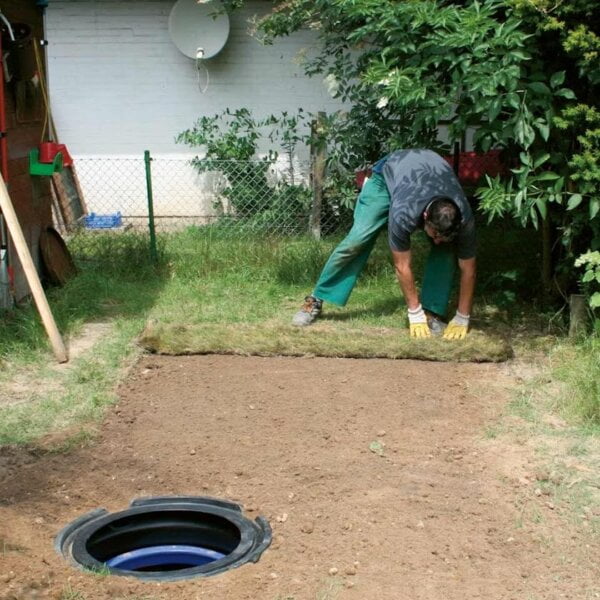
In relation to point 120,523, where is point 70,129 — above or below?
above

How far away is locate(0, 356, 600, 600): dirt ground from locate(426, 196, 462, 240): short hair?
947 mm

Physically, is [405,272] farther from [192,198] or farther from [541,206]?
[192,198]

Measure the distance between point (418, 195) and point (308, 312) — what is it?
1.40 metres

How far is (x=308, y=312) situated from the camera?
7727 millimetres

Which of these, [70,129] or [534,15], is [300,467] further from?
[70,129]

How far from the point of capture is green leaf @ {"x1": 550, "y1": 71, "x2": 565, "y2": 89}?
638 centimetres

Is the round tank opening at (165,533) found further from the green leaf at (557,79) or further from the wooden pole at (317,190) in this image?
the wooden pole at (317,190)

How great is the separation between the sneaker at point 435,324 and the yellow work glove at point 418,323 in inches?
5.0

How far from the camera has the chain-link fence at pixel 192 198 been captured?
11.4 metres

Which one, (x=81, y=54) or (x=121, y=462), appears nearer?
(x=121, y=462)

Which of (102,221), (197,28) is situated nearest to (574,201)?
(197,28)

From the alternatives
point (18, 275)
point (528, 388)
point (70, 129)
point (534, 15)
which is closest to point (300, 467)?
point (528, 388)

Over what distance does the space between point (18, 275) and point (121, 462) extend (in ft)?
10.9

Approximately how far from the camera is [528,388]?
21.0 feet
